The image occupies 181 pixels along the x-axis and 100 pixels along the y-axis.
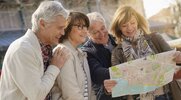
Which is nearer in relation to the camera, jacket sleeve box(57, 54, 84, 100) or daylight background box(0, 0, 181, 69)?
jacket sleeve box(57, 54, 84, 100)

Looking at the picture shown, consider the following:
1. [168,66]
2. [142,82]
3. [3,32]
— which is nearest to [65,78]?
[142,82]

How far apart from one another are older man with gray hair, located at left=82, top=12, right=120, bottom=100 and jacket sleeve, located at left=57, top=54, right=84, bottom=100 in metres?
0.27

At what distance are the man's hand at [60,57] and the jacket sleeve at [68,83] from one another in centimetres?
5

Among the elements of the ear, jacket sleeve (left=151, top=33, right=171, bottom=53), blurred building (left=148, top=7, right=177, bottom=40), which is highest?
the ear

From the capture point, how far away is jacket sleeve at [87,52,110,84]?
342 cm

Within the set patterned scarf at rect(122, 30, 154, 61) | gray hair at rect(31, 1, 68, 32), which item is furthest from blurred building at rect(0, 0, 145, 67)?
gray hair at rect(31, 1, 68, 32)

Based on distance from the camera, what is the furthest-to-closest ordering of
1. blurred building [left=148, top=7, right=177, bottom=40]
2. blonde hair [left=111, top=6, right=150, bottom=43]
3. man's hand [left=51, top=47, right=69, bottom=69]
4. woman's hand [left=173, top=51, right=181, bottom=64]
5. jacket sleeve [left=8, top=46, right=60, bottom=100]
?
blurred building [left=148, top=7, right=177, bottom=40] < blonde hair [left=111, top=6, right=150, bottom=43] < woman's hand [left=173, top=51, right=181, bottom=64] < man's hand [left=51, top=47, right=69, bottom=69] < jacket sleeve [left=8, top=46, right=60, bottom=100]

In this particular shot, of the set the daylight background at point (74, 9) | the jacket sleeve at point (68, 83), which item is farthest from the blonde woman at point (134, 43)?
the daylight background at point (74, 9)

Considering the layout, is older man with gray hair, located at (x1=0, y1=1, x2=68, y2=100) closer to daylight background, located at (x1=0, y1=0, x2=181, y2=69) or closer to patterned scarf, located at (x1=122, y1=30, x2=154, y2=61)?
patterned scarf, located at (x1=122, y1=30, x2=154, y2=61)

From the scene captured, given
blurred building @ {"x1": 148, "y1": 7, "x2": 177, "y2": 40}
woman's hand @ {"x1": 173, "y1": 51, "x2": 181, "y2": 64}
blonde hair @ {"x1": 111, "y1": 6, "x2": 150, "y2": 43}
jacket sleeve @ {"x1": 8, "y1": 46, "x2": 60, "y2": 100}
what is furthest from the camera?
blurred building @ {"x1": 148, "y1": 7, "x2": 177, "y2": 40}

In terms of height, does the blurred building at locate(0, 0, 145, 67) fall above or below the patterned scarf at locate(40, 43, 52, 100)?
below

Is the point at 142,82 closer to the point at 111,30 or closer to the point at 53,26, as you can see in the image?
the point at 111,30

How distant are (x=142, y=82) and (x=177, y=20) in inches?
904

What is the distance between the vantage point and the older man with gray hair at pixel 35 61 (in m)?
2.94
